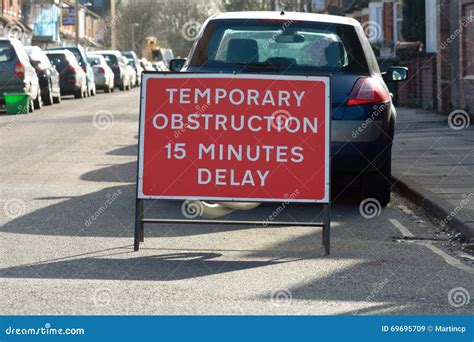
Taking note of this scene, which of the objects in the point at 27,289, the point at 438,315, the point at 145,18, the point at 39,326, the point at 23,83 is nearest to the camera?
the point at 39,326

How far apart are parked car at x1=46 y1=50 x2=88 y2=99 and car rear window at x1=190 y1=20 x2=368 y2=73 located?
26.5 metres

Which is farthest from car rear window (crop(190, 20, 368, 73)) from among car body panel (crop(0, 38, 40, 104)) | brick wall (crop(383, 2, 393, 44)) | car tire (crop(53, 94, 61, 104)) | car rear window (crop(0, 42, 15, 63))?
brick wall (crop(383, 2, 393, 44))

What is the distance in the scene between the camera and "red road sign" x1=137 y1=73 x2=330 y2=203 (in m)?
8.97

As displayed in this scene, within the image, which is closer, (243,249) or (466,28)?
(243,249)

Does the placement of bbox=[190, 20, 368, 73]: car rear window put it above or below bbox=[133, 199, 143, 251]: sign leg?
above

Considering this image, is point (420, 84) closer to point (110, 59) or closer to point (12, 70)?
point (12, 70)

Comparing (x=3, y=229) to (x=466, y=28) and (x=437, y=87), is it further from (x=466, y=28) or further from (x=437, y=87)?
(x=437, y=87)

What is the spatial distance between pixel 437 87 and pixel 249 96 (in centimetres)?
1936

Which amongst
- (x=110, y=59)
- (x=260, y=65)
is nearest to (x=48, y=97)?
(x=110, y=59)

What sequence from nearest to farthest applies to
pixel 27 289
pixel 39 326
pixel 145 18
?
pixel 39 326 → pixel 27 289 → pixel 145 18

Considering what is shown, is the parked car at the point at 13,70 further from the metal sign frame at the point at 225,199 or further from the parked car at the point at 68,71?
the metal sign frame at the point at 225,199

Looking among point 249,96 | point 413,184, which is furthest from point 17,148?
point 249,96

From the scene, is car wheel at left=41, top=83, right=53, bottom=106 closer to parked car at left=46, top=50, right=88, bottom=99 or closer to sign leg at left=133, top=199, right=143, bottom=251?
parked car at left=46, top=50, right=88, bottom=99

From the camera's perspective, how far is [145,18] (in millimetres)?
113438
